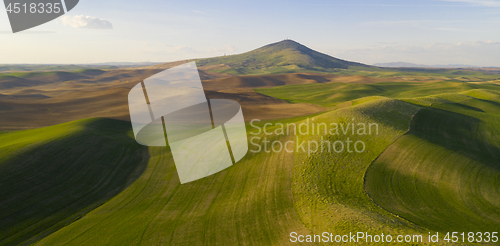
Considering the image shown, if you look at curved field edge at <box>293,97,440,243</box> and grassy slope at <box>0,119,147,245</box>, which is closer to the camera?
curved field edge at <box>293,97,440,243</box>

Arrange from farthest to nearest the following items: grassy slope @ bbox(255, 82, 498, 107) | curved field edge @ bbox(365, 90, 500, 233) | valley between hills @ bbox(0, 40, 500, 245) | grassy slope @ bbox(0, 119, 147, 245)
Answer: grassy slope @ bbox(255, 82, 498, 107)
curved field edge @ bbox(365, 90, 500, 233)
grassy slope @ bbox(0, 119, 147, 245)
valley between hills @ bbox(0, 40, 500, 245)

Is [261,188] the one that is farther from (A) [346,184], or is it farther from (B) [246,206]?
(A) [346,184]

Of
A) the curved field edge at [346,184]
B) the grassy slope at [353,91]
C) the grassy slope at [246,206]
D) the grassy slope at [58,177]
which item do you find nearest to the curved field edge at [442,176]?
the curved field edge at [346,184]

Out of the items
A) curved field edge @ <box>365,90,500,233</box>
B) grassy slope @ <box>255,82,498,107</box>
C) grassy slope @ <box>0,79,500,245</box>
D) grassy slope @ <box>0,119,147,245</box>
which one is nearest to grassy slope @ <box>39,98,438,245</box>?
grassy slope @ <box>0,79,500,245</box>

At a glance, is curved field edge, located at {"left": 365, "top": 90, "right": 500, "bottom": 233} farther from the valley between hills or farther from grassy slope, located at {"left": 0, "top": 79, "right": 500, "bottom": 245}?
grassy slope, located at {"left": 0, "top": 79, "right": 500, "bottom": 245}

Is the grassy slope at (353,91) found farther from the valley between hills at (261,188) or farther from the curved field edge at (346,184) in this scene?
the curved field edge at (346,184)

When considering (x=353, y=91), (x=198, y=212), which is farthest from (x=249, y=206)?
(x=353, y=91)
